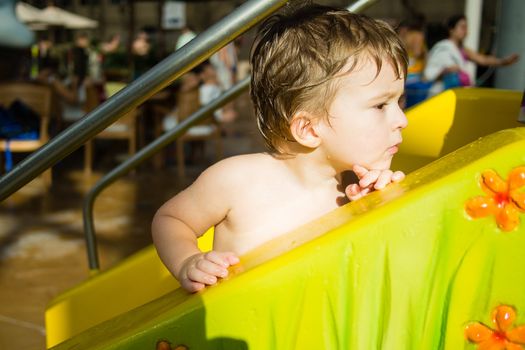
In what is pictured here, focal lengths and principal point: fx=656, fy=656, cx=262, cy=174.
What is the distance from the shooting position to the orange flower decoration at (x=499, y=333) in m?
0.95

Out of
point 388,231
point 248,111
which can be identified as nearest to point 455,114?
point 388,231

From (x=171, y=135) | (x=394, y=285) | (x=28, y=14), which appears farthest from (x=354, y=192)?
(x=28, y=14)

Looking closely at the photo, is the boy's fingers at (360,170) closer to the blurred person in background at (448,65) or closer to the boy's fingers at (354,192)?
the boy's fingers at (354,192)

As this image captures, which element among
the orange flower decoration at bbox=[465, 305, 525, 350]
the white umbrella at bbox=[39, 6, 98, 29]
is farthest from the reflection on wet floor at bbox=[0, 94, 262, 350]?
the white umbrella at bbox=[39, 6, 98, 29]

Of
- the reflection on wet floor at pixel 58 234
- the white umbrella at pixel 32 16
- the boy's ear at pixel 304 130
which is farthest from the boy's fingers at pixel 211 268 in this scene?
the white umbrella at pixel 32 16

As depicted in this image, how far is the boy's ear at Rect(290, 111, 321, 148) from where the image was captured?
1109mm

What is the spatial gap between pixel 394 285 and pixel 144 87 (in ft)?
1.56

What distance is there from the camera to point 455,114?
165cm

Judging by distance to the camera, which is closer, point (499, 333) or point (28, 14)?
point (499, 333)

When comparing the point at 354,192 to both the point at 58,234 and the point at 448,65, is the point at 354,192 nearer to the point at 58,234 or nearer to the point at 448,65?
the point at 58,234

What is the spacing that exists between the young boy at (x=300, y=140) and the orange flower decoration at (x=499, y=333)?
0.84ft

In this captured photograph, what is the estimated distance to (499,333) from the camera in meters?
0.95

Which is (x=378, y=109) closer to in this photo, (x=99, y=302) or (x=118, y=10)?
(x=99, y=302)

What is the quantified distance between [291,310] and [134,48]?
6.95 m
